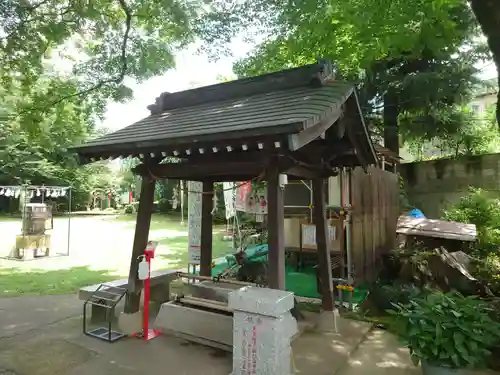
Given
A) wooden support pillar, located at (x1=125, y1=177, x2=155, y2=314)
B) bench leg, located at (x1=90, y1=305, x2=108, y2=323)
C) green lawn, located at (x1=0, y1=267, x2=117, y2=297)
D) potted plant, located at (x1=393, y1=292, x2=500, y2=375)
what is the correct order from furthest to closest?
1. green lawn, located at (x1=0, y1=267, x2=117, y2=297)
2. bench leg, located at (x1=90, y1=305, x2=108, y2=323)
3. wooden support pillar, located at (x1=125, y1=177, x2=155, y2=314)
4. potted plant, located at (x1=393, y1=292, x2=500, y2=375)

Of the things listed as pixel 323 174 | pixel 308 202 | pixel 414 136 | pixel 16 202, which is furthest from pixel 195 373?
pixel 16 202

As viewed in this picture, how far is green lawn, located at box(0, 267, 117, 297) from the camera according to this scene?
8391 mm

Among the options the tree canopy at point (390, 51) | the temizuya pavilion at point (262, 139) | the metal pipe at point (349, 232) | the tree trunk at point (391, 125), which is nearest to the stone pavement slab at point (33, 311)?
the temizuya pavilion at point (262, 139)

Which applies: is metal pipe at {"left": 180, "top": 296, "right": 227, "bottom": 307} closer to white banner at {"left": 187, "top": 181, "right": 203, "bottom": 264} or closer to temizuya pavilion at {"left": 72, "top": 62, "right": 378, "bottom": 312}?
temizuya pavilion at {"left": 72, "top": 62, "right": 378, "bottom": 312}

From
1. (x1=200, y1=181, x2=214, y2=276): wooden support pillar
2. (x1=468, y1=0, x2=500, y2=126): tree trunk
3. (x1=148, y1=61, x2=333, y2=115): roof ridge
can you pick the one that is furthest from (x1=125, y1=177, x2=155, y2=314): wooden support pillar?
(x1=468, y1=0, x2=500, y2=126): tree trunk

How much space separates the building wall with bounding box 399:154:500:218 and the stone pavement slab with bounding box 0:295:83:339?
43.9ft

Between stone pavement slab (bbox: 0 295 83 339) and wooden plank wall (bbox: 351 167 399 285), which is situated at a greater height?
wooden plank wall (bbox: 351 167 399 285)

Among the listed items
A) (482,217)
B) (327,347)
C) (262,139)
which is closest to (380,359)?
(327,347)

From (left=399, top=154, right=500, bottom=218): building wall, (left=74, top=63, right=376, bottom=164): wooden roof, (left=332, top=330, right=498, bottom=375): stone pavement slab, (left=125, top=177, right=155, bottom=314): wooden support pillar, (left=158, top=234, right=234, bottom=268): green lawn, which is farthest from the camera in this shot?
(left=399, top=154, right=500, bottom=218): building wall

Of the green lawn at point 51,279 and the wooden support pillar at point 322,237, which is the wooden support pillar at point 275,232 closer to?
the wooden support pillar at point 322,237

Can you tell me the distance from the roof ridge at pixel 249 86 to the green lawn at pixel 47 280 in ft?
18.0

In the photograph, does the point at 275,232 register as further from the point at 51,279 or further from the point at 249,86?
the point at 51,279

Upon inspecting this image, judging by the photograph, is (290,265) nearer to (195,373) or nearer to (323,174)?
(323,174)

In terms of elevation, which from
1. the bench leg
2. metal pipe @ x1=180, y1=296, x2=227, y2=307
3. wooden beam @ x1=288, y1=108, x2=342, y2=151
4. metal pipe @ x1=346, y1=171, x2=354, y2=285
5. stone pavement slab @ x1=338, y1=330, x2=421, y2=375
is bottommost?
stone pavement slab @ x1=338, y1=330, x2=421, y2=375
